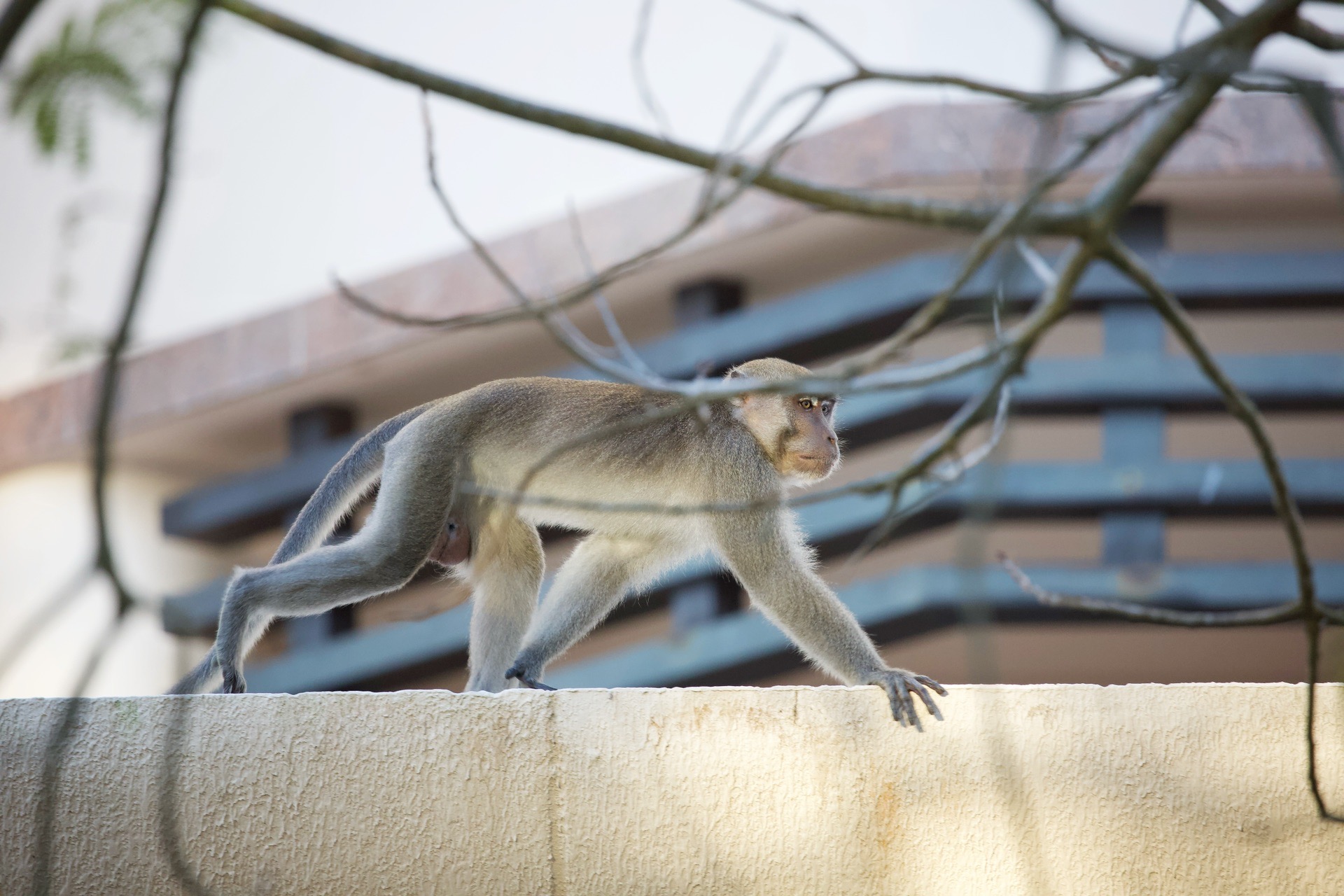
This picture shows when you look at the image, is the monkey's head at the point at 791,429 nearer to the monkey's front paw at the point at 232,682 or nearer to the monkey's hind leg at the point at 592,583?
the monkey's hind leg at the point at 592,583

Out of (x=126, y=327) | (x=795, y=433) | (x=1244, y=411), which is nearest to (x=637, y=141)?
(x=126, y=327)

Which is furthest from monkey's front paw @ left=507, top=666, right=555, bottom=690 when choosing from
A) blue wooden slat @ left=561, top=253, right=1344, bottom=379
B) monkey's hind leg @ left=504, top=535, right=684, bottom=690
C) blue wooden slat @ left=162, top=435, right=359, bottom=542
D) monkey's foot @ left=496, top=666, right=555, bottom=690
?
blue wooden slat @ left=162, top=435, right=359, bottom=542

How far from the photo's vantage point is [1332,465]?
31.4 feet

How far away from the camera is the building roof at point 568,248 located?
922 centimetres

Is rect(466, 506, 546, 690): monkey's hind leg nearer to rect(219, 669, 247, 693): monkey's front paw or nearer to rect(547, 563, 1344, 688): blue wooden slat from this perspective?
rect(219, 669, 247, 693): monkey's front paw

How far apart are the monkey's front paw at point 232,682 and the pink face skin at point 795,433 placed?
6.21 ft

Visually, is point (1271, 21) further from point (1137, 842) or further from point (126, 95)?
point (1137, 842)

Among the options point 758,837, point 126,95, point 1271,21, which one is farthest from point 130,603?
point 758,837

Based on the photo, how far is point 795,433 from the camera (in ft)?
15.9

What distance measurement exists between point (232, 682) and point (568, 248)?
Result: 614 cm

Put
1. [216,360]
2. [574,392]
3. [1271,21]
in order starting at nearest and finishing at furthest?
[1271,21]
[574,392]
[216,360]

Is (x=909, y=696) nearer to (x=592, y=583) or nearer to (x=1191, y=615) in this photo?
(x=1191, y=615)

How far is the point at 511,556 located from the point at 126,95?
3.03 metres

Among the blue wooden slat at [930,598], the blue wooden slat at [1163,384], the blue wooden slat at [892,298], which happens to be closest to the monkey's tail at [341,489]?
the blue wooden slat at [930,598]
